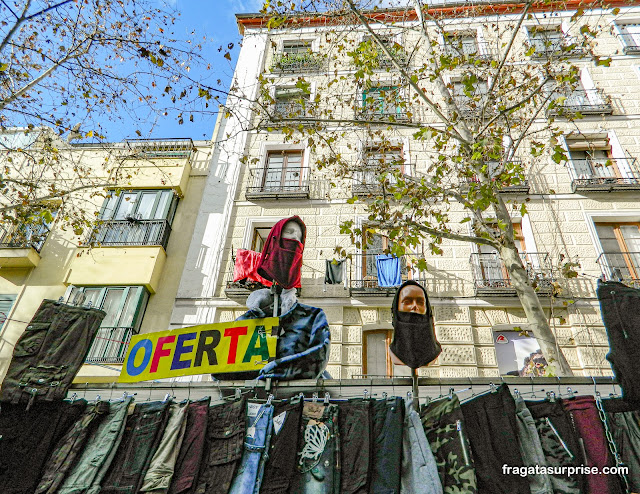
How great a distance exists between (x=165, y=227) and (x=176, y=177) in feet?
6.26

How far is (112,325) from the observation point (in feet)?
38.6

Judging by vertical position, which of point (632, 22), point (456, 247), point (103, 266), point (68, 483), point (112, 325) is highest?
point (632, 22)

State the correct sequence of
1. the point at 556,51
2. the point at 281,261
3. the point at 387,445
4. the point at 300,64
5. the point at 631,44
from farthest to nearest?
the point at 300,64, the point at 631,44, the point at 556,51, the point at 281,261, the point at 387,445

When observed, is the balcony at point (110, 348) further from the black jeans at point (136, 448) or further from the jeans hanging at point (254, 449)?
the jeans hanging at point (254, 449)

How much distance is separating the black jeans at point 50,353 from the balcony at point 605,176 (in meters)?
13.2

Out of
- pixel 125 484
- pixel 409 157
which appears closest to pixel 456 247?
pixel 409 157

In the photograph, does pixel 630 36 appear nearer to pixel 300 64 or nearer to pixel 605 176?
pixel 605 176

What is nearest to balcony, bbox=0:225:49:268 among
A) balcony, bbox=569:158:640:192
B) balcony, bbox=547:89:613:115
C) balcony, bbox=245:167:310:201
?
balcony, bbox=245:167:310:201

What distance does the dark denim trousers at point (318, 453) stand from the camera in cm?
408

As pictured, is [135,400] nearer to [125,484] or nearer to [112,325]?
[125,484]

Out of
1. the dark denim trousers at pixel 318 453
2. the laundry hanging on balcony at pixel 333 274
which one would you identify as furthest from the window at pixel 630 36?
the dark denim trousers at pixel 318 453

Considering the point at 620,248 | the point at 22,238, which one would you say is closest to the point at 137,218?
the point at 22,238

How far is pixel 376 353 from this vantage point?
1141cm

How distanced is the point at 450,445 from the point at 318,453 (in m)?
1.22
